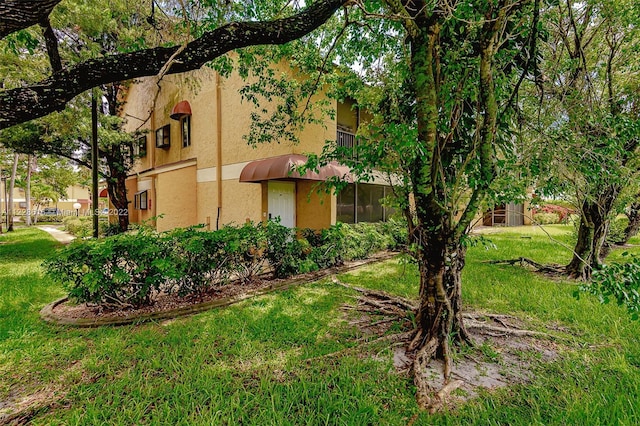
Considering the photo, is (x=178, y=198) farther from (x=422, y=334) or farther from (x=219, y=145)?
(x=422, y=334)

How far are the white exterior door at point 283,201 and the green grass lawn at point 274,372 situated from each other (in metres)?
5.56

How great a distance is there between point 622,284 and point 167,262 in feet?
19.1

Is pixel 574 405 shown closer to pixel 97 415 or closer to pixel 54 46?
pixel 97 415

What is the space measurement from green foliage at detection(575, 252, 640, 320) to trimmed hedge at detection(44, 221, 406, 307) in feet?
17.5

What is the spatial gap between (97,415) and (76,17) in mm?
12147

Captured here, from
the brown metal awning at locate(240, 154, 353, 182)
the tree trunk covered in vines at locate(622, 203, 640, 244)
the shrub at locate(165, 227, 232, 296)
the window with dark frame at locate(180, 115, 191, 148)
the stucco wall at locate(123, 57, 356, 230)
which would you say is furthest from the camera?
the window with dark frame at locate(180, 115, 191, 148)

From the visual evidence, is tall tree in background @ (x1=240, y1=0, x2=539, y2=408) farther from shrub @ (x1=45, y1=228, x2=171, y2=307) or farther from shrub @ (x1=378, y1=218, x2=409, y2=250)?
shrub @ (x1=378, y1=218, x2=409, y2=250)

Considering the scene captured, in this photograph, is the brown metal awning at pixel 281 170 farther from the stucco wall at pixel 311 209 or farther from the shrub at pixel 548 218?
the shrub at pixel 548 218

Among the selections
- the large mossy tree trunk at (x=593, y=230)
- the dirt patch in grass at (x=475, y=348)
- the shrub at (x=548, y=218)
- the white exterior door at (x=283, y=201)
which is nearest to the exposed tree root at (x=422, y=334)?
the dirt patch in grass at (x=475, y=348)

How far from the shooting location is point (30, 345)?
4.16 metres

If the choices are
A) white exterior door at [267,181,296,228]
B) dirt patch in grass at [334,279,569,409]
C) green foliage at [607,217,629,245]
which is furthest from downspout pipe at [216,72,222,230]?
green foliage at [607,217,629,245]

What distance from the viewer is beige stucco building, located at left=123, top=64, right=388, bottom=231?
10.4 metres

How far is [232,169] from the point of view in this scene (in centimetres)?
1180

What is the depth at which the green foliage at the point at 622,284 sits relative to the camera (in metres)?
2.19
